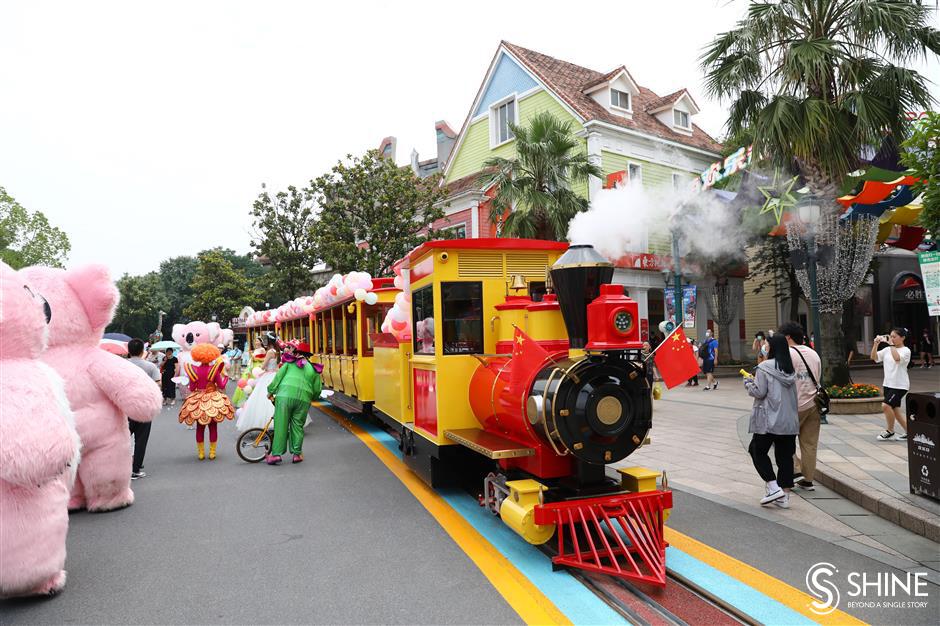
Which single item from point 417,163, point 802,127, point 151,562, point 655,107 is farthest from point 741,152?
point 417,163

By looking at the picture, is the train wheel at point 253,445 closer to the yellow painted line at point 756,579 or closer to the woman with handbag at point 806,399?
the yellow painted line at point 756,579

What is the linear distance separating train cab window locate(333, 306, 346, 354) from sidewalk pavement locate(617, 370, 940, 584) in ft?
21.4

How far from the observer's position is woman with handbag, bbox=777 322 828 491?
634cm

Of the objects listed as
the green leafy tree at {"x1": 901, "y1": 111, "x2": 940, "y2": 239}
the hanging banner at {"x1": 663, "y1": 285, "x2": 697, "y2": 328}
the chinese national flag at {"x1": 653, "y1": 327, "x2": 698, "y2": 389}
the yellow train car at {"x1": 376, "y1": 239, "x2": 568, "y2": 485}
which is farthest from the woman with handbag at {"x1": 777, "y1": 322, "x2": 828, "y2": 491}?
the hanging banner at {"x1": 663, "y1": 285, "x2": 697, "y2": 328}

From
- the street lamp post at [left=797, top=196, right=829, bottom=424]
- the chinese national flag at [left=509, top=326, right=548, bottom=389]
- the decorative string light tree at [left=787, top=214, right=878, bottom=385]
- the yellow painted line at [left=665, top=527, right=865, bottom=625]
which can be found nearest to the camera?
the yellow painted line at [left=665, top=527, right=865, bottom=625]

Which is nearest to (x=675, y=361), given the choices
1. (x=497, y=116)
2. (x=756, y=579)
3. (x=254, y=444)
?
(x=756, y=579)

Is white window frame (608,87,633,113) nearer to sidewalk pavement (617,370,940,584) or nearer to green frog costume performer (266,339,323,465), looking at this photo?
sidewalk pavement (617,370,940,584)

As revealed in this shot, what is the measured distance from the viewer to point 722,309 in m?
25.2

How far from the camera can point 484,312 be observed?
592cm

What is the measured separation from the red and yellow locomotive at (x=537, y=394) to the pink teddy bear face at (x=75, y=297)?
2934 millimetres

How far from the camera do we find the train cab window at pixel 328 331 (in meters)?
14.4

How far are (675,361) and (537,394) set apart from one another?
3.23 feet

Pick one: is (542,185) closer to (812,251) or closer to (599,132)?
(599,132)

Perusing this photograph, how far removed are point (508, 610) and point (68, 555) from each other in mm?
3539
